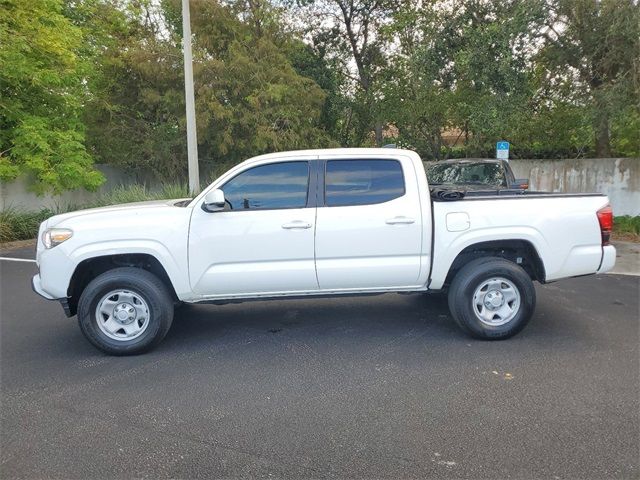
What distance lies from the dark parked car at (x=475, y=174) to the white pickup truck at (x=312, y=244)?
189 inches

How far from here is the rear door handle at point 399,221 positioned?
486cm

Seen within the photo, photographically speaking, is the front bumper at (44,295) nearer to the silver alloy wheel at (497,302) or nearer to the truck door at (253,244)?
the truck door at (253,244)

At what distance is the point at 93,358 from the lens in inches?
190

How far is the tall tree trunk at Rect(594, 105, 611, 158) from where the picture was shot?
11.2m

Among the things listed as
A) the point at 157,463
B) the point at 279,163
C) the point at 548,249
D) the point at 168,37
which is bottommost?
the point at 157,463

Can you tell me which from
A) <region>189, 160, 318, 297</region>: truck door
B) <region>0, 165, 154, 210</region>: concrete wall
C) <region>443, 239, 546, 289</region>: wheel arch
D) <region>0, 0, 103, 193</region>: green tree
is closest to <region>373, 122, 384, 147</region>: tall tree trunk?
<region>0, 165, 154, 210</region>: concrete wall

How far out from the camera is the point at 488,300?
505 cm

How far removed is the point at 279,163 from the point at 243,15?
13.1 meters

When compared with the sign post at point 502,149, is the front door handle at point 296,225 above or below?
below

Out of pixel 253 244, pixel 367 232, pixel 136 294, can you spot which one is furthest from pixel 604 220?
pixel 136 294

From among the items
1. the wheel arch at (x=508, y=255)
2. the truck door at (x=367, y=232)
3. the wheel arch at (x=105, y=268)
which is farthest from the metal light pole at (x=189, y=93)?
the wheel arch at (x=508, y=255)

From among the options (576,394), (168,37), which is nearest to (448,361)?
(576,394)

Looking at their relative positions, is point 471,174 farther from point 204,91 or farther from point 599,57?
point 204,91

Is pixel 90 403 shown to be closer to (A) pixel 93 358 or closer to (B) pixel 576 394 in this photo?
→ (A) pixel 93 358
